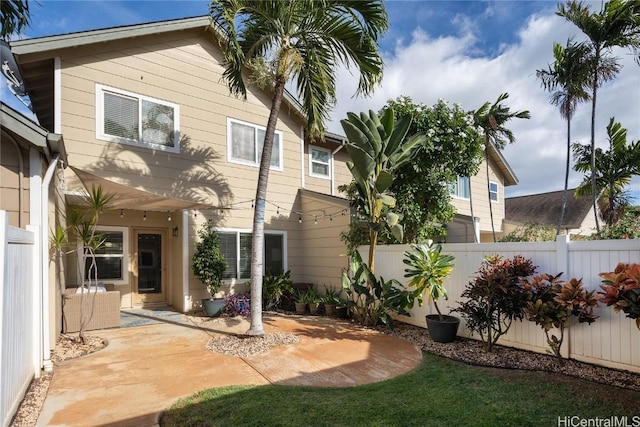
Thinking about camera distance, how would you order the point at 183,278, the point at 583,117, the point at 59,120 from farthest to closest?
the point at 583,117
the point at 183,278
the point at 59,120

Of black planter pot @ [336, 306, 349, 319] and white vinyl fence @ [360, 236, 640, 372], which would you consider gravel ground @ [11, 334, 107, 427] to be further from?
white vinyl fence @ [360, 236, 640, 372]

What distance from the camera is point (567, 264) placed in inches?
214

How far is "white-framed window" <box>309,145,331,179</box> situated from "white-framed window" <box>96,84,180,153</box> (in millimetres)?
4846

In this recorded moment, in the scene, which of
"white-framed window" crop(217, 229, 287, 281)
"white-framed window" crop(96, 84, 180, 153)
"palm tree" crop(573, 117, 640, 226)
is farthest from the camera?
"palm tree" crop(573, 117, 640, 226)

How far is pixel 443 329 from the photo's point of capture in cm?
668

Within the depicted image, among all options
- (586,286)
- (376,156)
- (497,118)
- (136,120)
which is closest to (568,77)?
(497,118)

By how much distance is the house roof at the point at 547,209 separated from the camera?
2159cm

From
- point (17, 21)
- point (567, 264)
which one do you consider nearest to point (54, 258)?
point (17, 21)

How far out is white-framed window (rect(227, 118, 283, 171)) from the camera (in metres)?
10.6

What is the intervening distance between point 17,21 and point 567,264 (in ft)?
31.0

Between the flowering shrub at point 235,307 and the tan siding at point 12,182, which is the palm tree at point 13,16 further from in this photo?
the flowering shrub at point 235,307

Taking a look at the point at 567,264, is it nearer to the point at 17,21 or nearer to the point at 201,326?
the point at 201,326

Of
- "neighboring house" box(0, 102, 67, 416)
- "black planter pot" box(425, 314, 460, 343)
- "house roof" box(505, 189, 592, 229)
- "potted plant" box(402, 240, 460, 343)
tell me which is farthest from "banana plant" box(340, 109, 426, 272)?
"house roof" box(505, 189, 592, 229)

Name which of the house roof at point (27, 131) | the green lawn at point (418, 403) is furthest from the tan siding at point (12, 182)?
the green lawn at point (418, 403)
